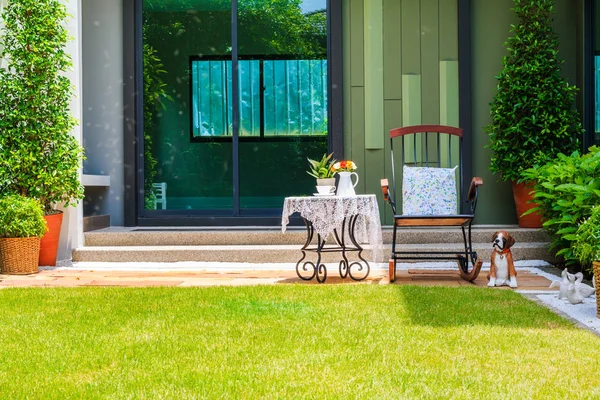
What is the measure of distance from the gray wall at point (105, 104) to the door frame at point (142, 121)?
17cm

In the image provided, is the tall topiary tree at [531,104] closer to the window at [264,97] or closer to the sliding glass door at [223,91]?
the sliding glass door at [223,91]

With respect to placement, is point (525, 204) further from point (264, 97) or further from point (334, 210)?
point (264, 97)

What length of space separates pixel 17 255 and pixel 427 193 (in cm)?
313

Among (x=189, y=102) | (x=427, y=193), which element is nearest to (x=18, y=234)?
(x=427, y=193)

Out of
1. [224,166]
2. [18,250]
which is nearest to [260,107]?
[224,166]

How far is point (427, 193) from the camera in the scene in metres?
5.16

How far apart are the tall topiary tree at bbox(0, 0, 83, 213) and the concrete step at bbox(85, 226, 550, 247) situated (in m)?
0.64

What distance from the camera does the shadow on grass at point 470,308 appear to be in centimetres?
325

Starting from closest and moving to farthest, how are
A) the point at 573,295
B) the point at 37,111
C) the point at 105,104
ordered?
the point at 573,295, the point at 37,111, the point at 105,104

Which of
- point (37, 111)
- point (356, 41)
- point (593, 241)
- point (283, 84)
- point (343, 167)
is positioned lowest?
point (593, 241)

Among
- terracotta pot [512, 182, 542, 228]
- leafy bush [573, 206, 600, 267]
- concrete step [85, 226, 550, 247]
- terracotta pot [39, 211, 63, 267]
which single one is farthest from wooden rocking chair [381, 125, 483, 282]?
terracotta pot [39, 211, 63, 267]

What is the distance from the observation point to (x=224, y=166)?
871cm

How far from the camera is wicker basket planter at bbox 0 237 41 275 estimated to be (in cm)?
520

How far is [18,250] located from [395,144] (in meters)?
3.50
